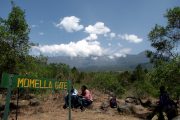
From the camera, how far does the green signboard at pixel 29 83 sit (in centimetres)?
1034

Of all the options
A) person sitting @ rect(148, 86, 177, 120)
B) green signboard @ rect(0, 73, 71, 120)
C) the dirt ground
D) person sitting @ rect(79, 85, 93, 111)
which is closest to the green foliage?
the dirt ground

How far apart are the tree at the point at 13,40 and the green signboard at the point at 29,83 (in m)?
8.65

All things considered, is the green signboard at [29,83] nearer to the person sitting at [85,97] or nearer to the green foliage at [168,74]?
the person sitting at [85,97]

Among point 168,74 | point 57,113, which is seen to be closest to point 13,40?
point 57,113

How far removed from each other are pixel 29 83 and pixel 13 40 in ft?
36.7

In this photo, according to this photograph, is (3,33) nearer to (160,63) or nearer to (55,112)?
(55,112)

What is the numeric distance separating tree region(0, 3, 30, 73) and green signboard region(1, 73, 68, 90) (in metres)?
8.65

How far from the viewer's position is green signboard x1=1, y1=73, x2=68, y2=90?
10.3 metres

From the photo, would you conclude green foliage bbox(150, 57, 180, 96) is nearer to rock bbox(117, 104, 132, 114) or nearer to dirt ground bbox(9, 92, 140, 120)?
rock bbox(117, 104, 132, 114)

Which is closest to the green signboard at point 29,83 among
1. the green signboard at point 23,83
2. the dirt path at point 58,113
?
the green signboard at point 23,83

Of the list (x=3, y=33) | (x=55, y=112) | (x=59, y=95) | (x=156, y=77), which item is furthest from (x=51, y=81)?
(x=59, y=95)

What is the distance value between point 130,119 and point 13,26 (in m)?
10.1

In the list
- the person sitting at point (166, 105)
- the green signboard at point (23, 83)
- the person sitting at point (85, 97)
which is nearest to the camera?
the green signboard at point (23, 83)

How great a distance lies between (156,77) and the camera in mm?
23297
